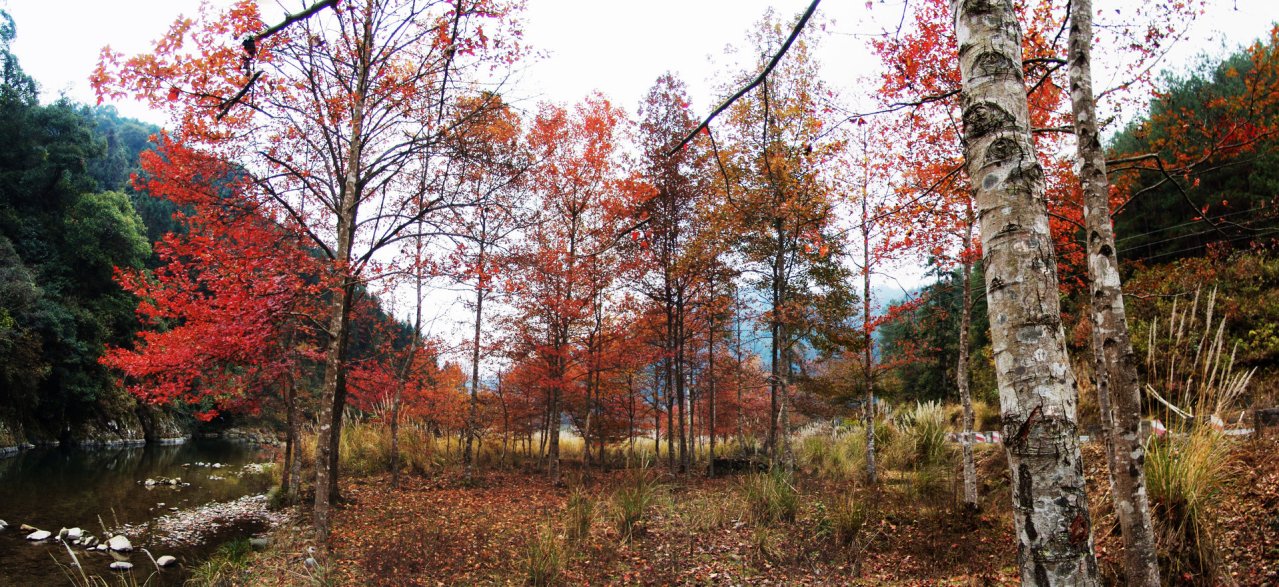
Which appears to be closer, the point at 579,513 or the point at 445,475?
the point at 579,513

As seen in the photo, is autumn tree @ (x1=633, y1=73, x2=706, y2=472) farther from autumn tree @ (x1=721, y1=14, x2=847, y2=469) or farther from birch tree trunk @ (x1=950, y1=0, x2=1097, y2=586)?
birch tree trunk @ (x1=950, y1=0, x2=1097, y2=586)

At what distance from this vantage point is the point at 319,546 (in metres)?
7.24

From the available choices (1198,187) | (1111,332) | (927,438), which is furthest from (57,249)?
(1198,187)

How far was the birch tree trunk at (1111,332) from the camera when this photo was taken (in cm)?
330

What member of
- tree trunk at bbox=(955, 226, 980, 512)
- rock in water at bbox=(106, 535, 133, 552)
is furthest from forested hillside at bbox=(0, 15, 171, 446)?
tree trunk at bbox=(955, 226, 980, 512)

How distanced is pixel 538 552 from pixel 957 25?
574cm

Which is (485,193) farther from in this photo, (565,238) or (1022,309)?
(1022,309)

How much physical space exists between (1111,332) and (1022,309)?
8.54 ft

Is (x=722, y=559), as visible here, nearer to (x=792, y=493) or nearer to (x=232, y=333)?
(x=792, y=493)

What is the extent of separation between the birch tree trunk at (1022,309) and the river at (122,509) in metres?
7.13

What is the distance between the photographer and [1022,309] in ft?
5.56

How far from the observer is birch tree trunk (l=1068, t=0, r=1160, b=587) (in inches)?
130

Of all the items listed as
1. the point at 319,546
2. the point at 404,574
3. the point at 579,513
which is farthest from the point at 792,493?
the point at 319,546

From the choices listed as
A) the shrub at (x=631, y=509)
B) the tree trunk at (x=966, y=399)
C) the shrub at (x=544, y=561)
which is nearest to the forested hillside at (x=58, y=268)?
the shrub at (x=631, y=509)
